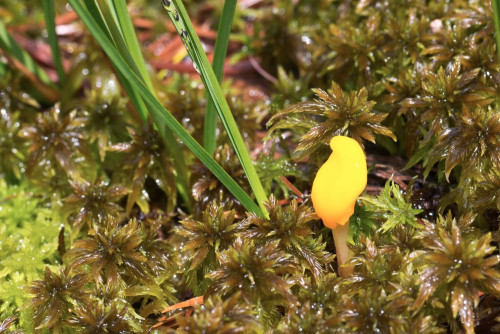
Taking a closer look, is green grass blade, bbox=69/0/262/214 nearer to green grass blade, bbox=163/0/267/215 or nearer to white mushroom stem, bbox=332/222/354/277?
green grass blade, bbox=163/0/267/215

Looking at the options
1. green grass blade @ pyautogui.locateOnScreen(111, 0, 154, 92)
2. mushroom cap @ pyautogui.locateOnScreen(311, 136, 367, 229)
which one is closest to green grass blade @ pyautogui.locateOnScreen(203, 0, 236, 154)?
green grass blade @ pyautogui.locateOnScreen(111, 0, 154, 92)

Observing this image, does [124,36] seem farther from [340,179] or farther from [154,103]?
[340,179]

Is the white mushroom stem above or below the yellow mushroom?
below

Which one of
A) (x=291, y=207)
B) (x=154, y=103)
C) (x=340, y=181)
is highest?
(x=154, y=103)

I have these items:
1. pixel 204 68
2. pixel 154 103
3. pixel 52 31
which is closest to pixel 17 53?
pixel 52 31

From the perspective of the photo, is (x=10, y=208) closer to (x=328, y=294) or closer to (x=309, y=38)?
(x=328, y=294)

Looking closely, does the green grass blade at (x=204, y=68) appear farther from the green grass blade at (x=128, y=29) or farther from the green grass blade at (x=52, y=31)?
the green grass blade at (x=52, y=31)

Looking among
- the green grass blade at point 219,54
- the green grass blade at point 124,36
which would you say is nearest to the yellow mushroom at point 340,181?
the green grass blade at point 219,54
